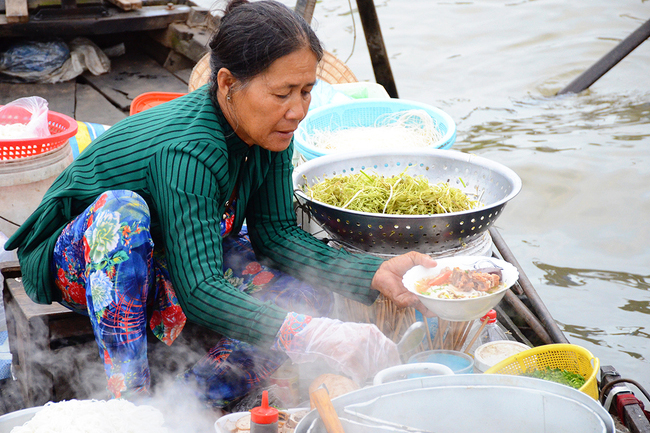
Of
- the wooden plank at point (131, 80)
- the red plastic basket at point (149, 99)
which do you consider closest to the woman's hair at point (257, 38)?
the red plastic basket at point (149, 99)

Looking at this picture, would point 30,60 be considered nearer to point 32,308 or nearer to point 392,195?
point 32,308

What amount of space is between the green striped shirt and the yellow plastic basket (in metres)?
0.47

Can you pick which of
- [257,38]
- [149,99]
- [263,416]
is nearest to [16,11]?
[149,99]

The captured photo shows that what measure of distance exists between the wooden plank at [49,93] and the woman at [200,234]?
318 cm

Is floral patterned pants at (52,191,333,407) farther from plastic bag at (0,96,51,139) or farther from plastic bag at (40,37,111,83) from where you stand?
plastic bag at (40,37,111,83)

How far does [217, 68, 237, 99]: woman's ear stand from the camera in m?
1.78

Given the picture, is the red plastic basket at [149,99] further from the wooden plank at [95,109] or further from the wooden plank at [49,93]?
the wooden plank at [49,93]

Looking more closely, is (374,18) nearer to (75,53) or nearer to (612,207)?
(612,207)

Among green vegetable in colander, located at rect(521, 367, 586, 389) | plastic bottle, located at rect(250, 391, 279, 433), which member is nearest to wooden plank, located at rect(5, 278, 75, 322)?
plastic bottle, located at rect(250, 391, 279, 433)

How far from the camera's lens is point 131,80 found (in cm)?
550

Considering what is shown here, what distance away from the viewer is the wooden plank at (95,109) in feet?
15.6

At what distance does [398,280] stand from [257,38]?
33.9 inches

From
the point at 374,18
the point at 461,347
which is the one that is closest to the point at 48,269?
the point at 461,347

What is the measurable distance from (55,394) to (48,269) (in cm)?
46
